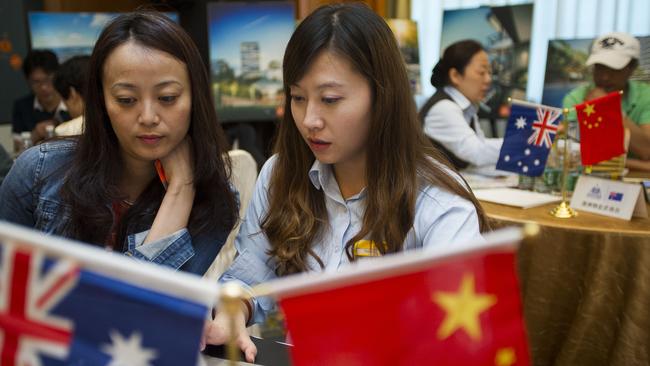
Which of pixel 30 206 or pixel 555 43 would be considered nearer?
pixel 30 206

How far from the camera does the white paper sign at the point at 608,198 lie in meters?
2.23

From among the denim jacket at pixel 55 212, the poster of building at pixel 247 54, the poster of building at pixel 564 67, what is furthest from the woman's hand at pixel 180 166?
the poster of building at pixel 564 67

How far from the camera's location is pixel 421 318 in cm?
72

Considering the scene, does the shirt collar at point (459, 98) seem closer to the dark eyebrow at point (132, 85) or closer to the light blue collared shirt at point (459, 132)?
the light blue collared shirt at point (459, 132)

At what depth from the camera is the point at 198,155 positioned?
1.57 metres

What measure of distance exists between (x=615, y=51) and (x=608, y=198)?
1.38 metres

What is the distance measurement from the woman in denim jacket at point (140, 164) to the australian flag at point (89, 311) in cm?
70

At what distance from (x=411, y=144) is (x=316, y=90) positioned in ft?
0.87

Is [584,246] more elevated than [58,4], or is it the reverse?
[58,4]

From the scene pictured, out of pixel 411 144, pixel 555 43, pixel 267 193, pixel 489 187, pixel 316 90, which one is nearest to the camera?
pixel 316 90

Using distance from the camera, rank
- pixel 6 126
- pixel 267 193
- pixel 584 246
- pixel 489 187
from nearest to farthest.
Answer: pixel 267 193, pixel 584 246, pixel 489 187, pixel 6 126

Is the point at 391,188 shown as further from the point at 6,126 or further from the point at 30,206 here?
the point at 6,126

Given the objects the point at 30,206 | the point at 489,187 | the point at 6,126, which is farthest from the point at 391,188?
the point at 6,126

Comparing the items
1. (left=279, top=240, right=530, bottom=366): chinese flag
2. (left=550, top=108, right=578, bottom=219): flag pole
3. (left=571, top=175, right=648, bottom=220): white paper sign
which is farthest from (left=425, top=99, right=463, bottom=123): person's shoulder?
(left=279, top=240, right=530, bottom=366): chinese flag
